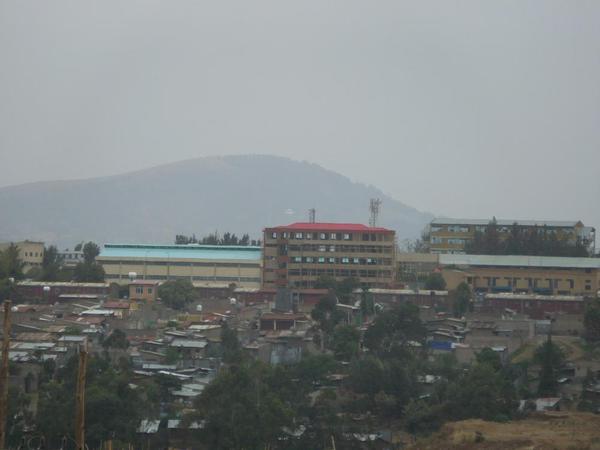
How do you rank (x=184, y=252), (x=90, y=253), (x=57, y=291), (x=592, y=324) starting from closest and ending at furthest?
(x=592, y=324)
(x=57, y=291)
(x=184, y=252)
(x=90, y=253)

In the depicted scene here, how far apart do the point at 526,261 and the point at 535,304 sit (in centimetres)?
442

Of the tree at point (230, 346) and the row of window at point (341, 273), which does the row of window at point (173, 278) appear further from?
the tree at point (230, 346)

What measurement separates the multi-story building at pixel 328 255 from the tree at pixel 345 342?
232 inches

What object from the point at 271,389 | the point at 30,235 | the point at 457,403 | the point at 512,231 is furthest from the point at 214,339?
the point at 30,235

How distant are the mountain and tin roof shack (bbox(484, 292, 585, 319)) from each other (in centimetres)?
6344

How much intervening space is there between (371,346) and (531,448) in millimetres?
7063

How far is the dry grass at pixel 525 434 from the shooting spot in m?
10.0

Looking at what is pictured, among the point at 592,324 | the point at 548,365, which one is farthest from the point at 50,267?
the point at 548,365

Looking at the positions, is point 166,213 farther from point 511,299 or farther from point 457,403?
point 457,403

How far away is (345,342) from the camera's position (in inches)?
658

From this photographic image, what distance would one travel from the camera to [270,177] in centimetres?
12975

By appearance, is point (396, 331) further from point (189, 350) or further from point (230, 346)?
point (189, 350)

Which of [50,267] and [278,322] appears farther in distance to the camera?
[50,267]

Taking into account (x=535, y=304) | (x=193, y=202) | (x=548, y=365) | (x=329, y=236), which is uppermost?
(x=193, y=202)
